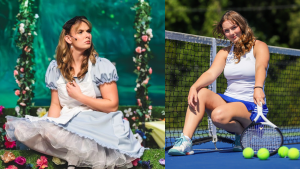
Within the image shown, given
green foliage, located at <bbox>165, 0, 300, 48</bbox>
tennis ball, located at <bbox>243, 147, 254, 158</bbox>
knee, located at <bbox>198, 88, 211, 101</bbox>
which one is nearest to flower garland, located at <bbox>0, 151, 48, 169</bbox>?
knee, located at <bbox>198, 88, 211, 101</bbox>

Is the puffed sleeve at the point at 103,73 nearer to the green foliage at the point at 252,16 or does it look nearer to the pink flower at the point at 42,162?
the pink flower at the point at 42,162

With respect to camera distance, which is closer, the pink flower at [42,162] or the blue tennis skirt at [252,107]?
the pink flower at [42,162]

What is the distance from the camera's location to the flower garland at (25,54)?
13.7 feet

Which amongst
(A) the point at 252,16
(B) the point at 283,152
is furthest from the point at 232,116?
(A) the point at 252,16

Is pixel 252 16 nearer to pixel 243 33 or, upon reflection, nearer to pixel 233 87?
pixel 243 33

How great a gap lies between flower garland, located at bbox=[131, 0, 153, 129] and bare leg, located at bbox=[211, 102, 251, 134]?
2.54 feet

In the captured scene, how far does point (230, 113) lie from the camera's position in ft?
12.8

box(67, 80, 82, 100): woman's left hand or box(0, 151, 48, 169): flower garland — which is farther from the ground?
box(67, 80, 82, 100): woman's left hand

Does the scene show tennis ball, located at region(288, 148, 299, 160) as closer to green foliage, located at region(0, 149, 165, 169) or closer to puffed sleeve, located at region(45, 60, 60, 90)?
green foliage, located at region(0, 149, 165, 169)

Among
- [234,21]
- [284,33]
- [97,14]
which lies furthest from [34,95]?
[284,33]

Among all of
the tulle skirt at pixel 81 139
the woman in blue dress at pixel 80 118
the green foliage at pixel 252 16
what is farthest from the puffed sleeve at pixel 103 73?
the green foliage at pixel 252 16

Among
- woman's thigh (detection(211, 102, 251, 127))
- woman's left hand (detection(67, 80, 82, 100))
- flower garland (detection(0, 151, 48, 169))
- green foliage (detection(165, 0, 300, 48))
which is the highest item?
green foliage (detection(165, 0, 300, 48))

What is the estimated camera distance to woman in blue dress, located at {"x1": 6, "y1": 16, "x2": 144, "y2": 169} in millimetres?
3170

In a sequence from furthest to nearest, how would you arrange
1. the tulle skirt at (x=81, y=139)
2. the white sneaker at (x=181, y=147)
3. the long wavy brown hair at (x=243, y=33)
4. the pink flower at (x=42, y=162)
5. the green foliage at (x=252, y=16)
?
the green foliage at (x=252, y=16) → the long wavy brown hair at (x=243, y=33) → the white sneaker at (x=181, y=147) → the pink flower at (x=42, y=162) → the tulle skirt at (x=81, y=139)
